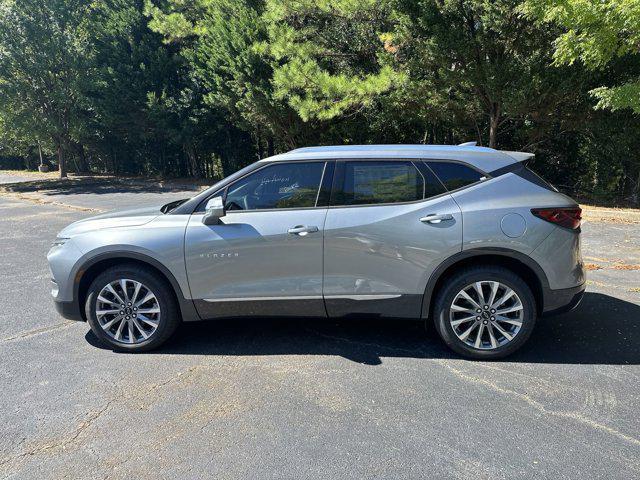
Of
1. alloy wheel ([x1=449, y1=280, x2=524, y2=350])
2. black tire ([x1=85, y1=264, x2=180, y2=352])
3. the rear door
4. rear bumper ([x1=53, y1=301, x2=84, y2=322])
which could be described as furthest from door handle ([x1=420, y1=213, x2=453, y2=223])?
rear bumper ([x1=53, y1=301, x2=84, y2=322])

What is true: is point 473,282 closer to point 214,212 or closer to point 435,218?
point 435,218

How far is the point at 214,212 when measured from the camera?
12.1 ft

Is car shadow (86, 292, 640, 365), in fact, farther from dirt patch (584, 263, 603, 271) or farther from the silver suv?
dirt patch (584, 263, 603, 271)

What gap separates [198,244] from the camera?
3760 mm

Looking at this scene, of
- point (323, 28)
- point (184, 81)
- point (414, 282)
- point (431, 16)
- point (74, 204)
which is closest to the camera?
point (414, 282)

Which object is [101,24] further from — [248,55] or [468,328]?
[468,328]

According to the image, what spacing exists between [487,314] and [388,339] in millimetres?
930

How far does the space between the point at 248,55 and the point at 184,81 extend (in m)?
6.49

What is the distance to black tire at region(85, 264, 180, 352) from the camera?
3.87m

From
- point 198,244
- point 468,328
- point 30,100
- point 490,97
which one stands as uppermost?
point 30,100

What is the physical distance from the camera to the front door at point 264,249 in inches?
146

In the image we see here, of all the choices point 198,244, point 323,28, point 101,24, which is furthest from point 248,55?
point 198,244

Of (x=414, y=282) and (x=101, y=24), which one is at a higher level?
(x=101, y=24)

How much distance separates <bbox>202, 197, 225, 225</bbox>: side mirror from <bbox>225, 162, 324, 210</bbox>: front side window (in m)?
0.15
